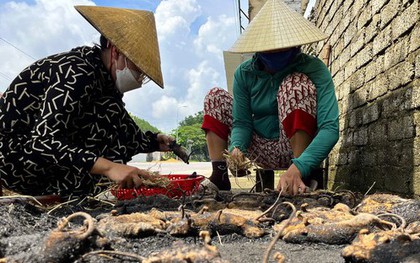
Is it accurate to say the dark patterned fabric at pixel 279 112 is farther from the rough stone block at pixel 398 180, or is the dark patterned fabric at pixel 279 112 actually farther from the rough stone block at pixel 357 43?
the rough stone block at pixel 357 43

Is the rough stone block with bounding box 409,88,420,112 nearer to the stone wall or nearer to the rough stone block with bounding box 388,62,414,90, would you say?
the stone wall

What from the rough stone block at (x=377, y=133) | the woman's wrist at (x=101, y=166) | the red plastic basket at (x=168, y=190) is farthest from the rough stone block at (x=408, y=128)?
the woman's wrist at (x=101, y=166)

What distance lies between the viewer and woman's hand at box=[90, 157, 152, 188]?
8.22 feet

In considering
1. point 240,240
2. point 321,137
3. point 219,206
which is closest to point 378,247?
point 240,240

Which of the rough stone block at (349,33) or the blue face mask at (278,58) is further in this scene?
the rough stone block at (349,33)

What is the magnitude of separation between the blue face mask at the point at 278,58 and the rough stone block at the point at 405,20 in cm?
68

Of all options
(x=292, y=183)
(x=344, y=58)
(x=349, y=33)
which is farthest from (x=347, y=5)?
(x=292, y=183)

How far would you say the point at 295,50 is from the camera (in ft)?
11.1

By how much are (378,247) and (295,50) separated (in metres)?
2.22

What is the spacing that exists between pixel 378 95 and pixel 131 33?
1955 mm

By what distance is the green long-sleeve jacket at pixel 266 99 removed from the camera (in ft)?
10.3

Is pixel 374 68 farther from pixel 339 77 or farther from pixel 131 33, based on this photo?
pixel 131 33

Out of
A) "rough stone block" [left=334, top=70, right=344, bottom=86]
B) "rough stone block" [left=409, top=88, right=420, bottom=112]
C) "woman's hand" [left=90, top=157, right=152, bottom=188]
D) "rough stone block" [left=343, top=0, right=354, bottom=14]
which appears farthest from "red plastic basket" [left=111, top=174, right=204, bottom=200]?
"rough stone block" [left=343, top=0, right=354, bottom=14]

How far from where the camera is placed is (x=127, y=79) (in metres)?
2.91
